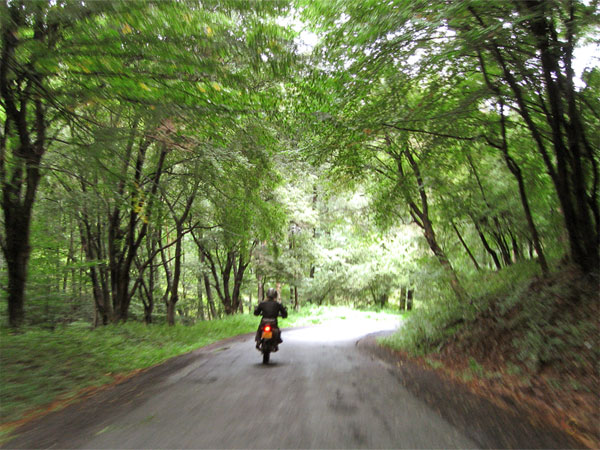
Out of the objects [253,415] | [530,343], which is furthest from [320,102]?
[530,343]

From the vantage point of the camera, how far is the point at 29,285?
14.5 meters

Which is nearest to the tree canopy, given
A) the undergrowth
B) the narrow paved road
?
the undergrowth

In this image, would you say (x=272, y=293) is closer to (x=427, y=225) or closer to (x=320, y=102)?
(x=320, y=102)

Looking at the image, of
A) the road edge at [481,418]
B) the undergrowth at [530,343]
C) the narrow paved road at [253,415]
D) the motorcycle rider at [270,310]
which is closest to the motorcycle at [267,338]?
the motorcycle rider at [270,310]

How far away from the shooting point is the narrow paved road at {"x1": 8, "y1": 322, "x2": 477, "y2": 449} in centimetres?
354

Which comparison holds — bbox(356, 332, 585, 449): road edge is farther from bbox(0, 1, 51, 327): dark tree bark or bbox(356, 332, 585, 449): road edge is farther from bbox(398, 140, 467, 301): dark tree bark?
bbox(0, 1, 51, 327): dark tree bark

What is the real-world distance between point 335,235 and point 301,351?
63.8ft

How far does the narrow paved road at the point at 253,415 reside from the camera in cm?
354

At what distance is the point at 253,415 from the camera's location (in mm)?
4223

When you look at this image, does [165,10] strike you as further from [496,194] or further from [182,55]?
[496,194]

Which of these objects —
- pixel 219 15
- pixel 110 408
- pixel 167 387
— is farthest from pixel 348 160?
pixel 110 408

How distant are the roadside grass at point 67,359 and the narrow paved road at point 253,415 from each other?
72 cm

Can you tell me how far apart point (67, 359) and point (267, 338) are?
398 cm

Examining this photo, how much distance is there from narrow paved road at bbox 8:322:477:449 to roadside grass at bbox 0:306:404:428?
0.72 m
